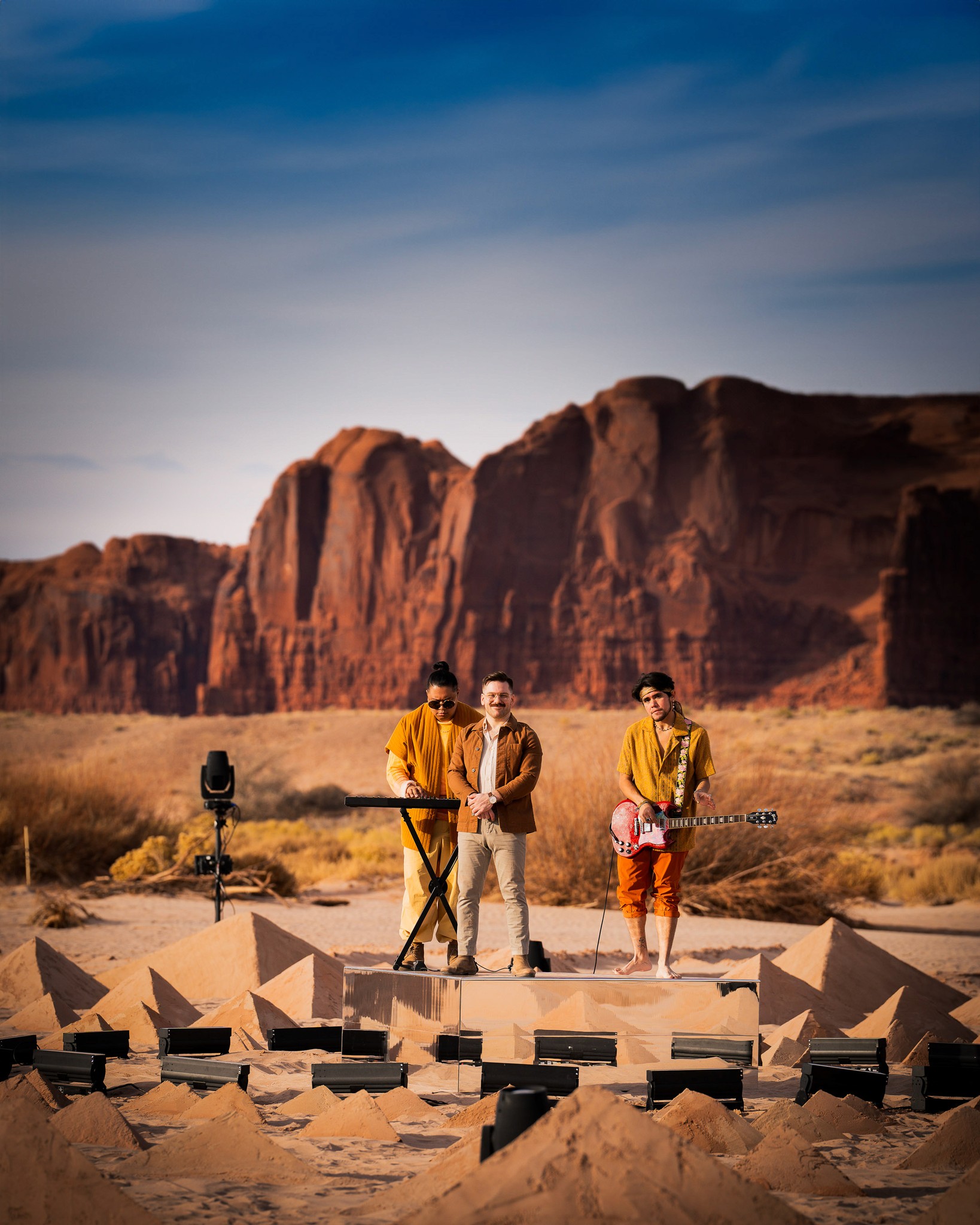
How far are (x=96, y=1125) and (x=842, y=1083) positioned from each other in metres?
3.46

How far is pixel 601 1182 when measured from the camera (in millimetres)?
3455

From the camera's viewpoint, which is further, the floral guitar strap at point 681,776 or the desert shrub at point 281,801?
the desert shrub at point 281,801

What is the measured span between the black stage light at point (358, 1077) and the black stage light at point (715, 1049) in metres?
1.60

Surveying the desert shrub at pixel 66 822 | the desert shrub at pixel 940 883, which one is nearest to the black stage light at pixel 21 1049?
the desert shrub at pixel 66 822

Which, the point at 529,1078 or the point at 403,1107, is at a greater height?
the point at 529,1078

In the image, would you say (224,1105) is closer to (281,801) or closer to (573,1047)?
(573,1047)

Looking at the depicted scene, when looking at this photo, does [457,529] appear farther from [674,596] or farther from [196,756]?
[196,756]

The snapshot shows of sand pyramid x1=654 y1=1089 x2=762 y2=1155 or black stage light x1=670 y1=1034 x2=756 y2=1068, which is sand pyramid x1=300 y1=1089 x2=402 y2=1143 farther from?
black stage light x1=670 y1=1034 x2=756 y2=1068

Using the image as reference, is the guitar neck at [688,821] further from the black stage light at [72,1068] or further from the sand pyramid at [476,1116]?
the black stage light at [72,1068]

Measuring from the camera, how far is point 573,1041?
6551 millimetres

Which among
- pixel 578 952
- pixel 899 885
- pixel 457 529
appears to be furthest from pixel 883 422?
pixel 578 952

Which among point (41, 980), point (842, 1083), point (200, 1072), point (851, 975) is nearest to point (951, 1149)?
point (842, 1083)

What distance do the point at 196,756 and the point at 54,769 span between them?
4082 cm

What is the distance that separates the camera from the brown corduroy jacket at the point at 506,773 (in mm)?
6828
